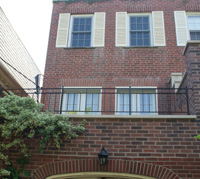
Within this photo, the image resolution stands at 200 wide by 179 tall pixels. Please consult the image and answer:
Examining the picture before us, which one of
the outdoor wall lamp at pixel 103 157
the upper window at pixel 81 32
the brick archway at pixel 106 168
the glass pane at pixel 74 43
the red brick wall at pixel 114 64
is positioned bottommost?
the brick archway at pixel 106 168

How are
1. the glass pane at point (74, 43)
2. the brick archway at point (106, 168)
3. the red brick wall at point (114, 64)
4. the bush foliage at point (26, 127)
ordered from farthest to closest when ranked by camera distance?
the glass pane at point (74, 43), the red brick wall at point (114, 64), the bush foliage at point (26, 127), the brick archway at point (106, 168)

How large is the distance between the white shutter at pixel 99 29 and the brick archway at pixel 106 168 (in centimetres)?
507

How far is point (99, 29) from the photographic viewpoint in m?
9.97

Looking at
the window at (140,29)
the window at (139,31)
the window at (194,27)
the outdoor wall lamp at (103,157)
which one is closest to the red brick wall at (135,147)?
the outdoor wall lamp at (103,157)

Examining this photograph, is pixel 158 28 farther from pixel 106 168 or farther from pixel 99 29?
pixel 106 168

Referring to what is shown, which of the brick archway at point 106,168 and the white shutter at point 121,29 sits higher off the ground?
the white shutter at point 121,29

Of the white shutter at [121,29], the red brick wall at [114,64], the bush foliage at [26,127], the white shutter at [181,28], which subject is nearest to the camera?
the bush foliage at [26,127]

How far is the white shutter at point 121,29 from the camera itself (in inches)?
381

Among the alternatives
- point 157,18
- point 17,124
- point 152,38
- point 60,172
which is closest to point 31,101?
point 17,124

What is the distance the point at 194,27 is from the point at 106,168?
22.0 ft

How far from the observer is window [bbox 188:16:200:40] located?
9742mm

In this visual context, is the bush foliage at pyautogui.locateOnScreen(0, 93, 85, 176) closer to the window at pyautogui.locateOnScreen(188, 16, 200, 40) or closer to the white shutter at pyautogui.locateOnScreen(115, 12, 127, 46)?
the white shutter at pyautogui.locateOnScreen(115, 12, 127, 46)

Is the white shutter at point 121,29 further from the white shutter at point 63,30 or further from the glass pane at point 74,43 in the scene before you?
the white shutter at point 63,30

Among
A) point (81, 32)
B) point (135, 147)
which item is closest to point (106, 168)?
point (135, 147)
